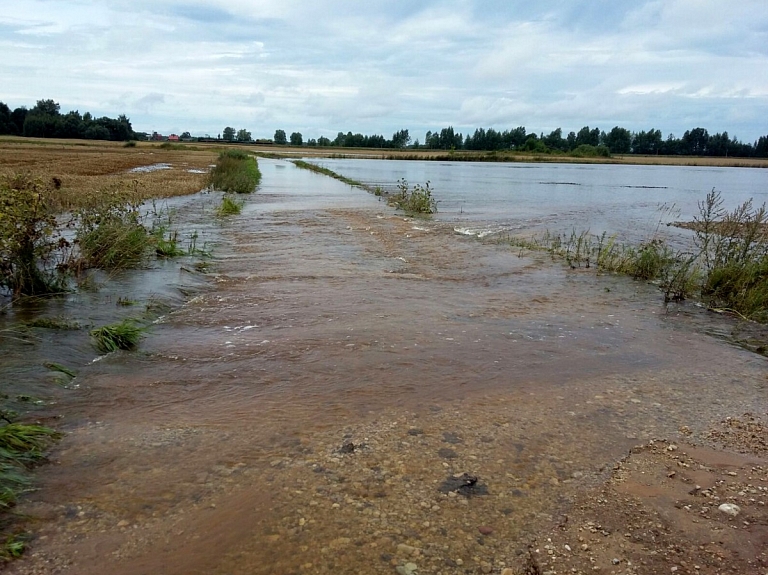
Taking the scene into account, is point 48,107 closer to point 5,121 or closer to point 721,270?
point 5,121

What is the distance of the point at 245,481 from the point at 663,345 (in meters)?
6.67

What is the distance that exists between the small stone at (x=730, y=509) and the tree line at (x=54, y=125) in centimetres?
13306

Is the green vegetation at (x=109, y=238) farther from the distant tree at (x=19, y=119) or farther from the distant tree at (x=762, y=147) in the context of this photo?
the distant tree at (x=762, y=147)

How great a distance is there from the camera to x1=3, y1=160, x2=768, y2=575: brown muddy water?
3832 mm

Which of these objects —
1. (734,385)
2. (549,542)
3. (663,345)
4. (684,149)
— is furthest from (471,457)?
(684,149)

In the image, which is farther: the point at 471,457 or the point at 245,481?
the point at 471,457

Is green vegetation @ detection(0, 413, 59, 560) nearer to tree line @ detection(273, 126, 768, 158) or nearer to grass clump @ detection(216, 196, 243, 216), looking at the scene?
grass clump @ detection(216, 196, 243, 216)

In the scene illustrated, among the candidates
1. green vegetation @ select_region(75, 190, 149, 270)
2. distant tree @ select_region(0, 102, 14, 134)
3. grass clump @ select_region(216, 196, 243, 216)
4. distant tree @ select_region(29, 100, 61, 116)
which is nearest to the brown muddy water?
green vegetation @ select_region(75, 190, 149, 270)

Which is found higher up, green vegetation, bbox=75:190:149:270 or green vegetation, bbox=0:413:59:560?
green vegetation, bbox=75:190:149:270

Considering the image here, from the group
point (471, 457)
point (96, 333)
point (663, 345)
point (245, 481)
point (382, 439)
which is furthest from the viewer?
point (663, 345)

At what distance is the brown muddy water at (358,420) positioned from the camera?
3.83m

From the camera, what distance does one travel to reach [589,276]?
13.1 meters

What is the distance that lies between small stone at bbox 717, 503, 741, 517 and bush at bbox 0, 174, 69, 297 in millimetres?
9079

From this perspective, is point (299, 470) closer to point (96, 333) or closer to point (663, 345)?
point (96, 333)
